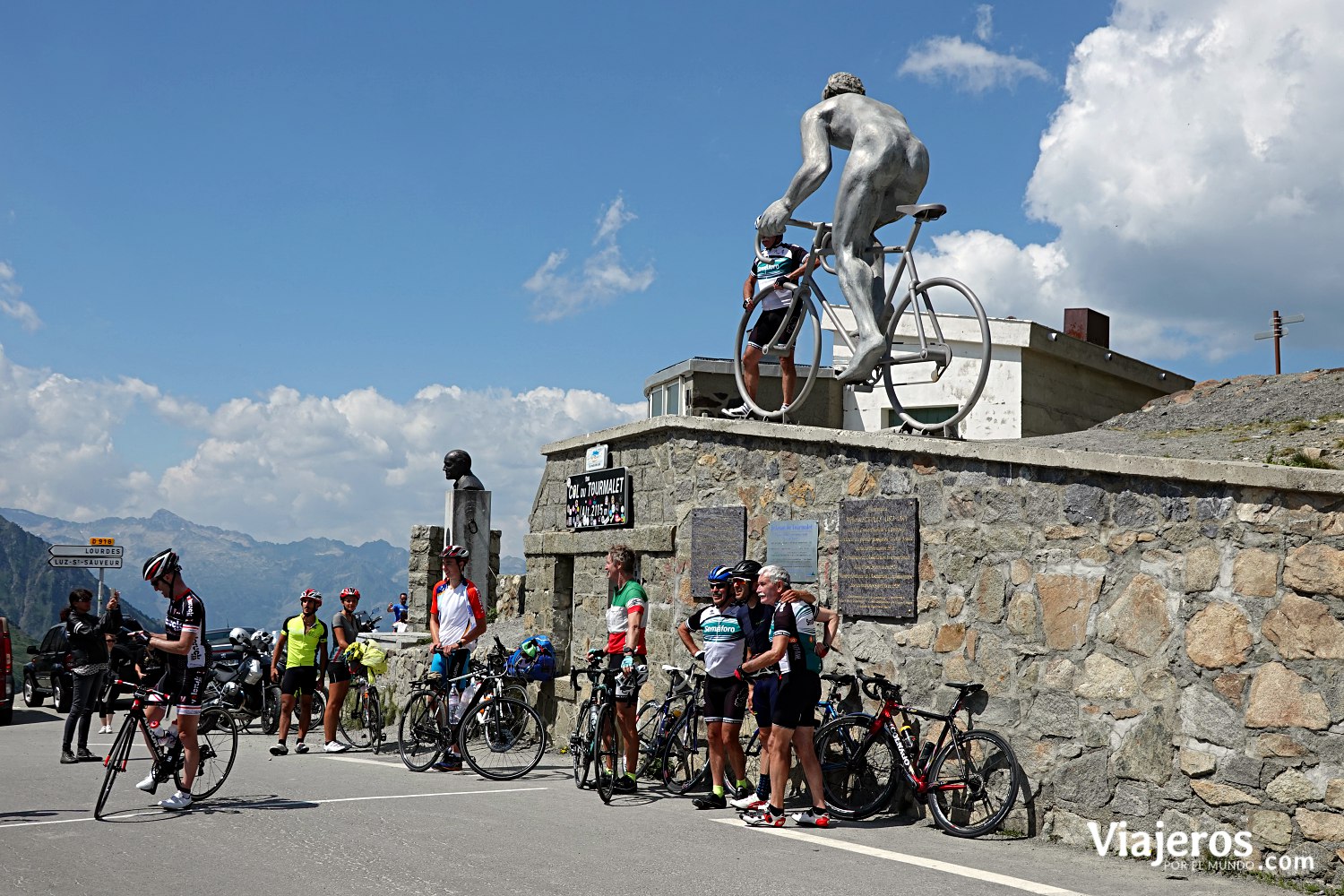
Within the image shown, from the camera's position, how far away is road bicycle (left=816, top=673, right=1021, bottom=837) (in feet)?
28.2

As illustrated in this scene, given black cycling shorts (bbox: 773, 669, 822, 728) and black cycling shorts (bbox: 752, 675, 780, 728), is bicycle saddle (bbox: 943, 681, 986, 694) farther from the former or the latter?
black cycling shorts (bbox: 752, 675, 780, 728)

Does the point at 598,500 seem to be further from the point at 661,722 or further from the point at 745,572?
the point at 745,572

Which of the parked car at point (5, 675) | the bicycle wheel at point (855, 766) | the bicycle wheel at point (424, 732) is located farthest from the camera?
the parked car at point (5, 675)

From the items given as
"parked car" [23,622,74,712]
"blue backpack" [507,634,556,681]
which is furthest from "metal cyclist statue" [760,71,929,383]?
"parked car" [23,622,74,712]

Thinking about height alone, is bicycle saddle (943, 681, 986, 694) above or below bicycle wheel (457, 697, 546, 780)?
above

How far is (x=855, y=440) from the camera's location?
10047mm

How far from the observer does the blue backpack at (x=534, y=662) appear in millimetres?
13641

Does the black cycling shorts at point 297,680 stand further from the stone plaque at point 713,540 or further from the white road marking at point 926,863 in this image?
the white road marking at point 926,863

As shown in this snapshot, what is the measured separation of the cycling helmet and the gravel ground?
22.7 ft

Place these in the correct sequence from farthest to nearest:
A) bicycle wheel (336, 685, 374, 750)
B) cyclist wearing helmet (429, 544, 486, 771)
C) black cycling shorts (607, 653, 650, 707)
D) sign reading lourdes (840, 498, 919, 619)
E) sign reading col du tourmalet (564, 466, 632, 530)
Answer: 1. bicycle wheel (336, 685, 374, 750)
2. sign reading col du tourmalet (564, 466, 632, 530)
3. cyclist wearing helmet (429, 544, 486, 771)
4. black cycling shorts (607, 653, 650, 707)
5. sign reading lourdes (840, 498, 919, 619)

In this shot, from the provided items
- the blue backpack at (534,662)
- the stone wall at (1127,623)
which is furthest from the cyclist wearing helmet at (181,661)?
the stone wall at (1127,623)

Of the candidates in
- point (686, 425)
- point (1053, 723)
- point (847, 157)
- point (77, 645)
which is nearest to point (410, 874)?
point (1053, 723)

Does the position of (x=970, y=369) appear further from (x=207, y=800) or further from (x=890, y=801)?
(x=207, y=800)
